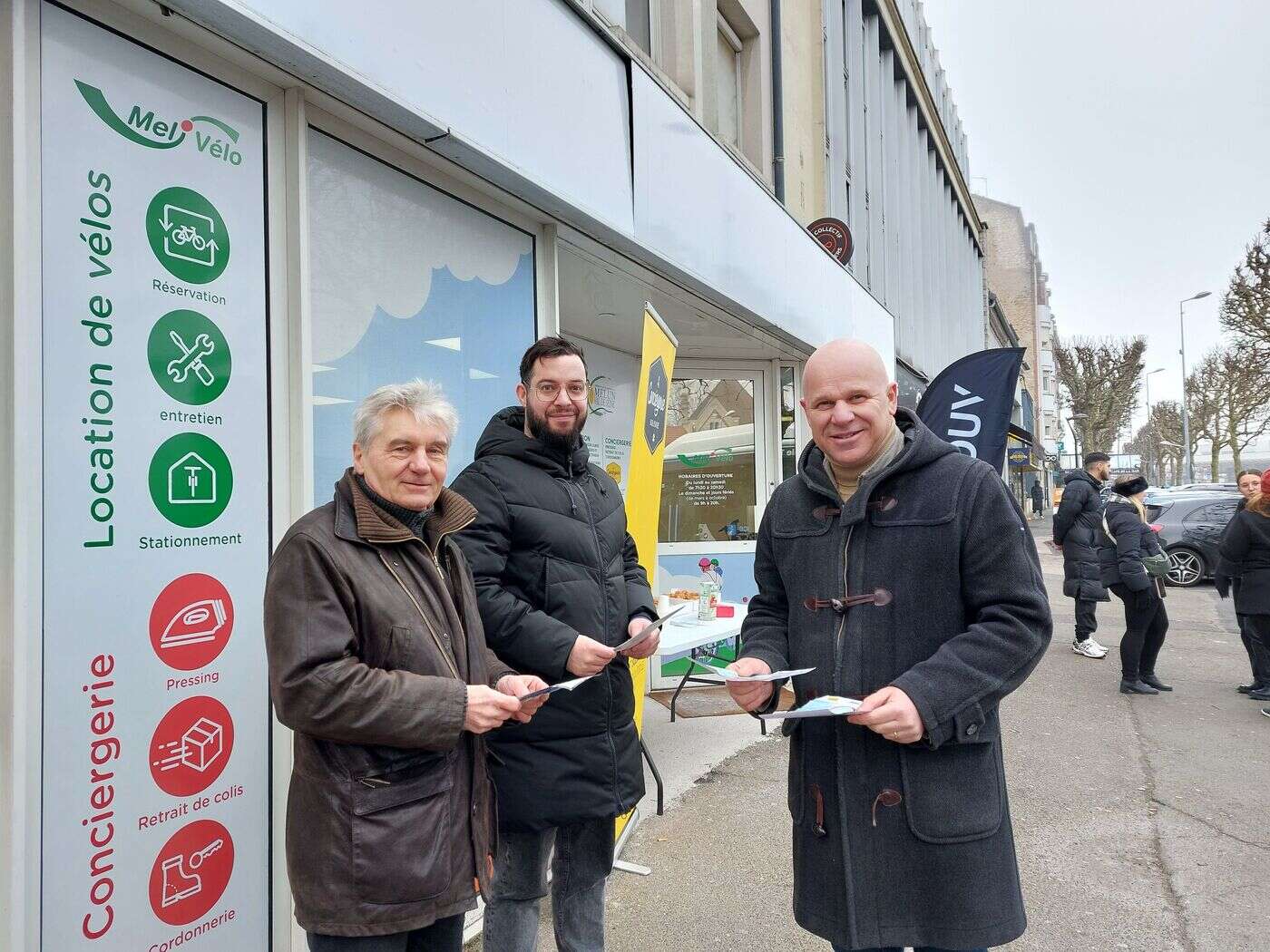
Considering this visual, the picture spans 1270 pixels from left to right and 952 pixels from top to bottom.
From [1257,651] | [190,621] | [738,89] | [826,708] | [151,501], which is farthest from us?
[738,89]

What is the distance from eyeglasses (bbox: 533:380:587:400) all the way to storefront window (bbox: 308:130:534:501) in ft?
2.68

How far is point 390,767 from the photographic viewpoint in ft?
5.57

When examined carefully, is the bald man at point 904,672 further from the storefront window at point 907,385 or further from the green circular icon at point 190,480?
the storefront window at point 907,385

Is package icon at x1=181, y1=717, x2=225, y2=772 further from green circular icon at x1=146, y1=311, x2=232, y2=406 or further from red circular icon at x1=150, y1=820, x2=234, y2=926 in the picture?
green circular icon at x1=146, y1=311, x2=232, y2=406

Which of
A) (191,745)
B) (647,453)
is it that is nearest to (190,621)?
(191,745)

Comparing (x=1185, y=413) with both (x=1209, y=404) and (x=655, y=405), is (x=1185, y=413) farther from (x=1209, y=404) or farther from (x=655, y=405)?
(x=655, y=405)

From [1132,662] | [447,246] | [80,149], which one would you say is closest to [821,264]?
[1132,662]

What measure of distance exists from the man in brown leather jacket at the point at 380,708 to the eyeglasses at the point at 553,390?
0.56m

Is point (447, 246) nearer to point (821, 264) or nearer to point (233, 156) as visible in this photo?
point (233, 156)

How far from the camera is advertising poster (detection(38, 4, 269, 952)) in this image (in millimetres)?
1957

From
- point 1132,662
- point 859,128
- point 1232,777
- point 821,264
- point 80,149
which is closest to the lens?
point 80,149

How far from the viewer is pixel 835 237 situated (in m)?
9.52

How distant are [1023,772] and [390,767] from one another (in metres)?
4.59

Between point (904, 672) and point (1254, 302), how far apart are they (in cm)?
2487
